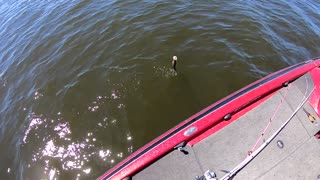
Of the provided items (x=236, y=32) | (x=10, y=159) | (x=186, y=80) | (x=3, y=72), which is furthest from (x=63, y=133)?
(x=236, y=32)

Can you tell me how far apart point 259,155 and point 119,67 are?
5407mm

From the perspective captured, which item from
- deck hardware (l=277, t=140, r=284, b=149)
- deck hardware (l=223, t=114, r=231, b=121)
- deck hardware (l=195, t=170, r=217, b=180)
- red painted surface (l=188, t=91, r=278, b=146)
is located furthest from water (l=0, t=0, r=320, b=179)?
deck hardware (l=277, t=140, r=284, b=149)

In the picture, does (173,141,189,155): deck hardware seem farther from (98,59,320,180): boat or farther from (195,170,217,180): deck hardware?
(195,170,217,180): deck hardware

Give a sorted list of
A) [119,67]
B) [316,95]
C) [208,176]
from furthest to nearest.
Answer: [119,67]
[316,95]
[208,176]

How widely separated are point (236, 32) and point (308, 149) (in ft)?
19.0

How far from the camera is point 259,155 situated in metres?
4.85

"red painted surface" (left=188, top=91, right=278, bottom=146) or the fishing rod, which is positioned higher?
"red painted surface" (left=188, top=91, right=278, bottom=146)

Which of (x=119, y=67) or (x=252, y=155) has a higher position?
(x=252, y=155)

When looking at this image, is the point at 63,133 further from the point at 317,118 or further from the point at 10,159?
the point at 317,118

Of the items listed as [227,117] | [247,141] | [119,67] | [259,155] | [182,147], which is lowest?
[119,67]

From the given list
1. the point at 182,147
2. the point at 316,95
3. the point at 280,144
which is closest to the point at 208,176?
the point at 182,147

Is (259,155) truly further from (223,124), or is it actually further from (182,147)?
(182,147)

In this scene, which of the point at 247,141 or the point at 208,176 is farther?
the point at 247,141

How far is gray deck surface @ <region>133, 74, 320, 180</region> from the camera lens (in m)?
4.62
